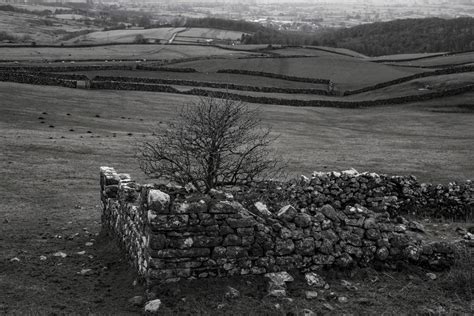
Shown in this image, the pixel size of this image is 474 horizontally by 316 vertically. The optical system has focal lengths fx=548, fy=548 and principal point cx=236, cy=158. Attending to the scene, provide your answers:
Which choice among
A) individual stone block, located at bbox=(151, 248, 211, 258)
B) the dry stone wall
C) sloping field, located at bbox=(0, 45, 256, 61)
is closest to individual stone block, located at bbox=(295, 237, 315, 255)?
the dry stone wall

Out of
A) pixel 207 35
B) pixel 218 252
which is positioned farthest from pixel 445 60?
pixel 218 252

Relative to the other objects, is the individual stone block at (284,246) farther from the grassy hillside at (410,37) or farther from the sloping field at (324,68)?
the grassy hillside at (410,37)

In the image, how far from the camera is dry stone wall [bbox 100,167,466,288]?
10.6m

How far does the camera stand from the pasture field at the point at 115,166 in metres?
10.5

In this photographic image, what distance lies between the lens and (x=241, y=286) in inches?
420

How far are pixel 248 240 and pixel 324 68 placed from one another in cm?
7659

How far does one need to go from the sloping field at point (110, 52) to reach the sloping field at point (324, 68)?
1400cm

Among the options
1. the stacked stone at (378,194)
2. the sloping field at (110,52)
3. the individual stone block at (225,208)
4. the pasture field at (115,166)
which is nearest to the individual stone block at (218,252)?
the pasture field at (115,166)

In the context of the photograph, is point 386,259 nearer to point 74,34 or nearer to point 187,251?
point 187,251

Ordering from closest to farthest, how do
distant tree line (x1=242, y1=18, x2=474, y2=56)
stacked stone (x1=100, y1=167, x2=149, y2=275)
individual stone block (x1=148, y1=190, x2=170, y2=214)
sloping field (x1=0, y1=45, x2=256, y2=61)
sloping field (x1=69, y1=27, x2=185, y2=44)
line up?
individual stone block (x1=148, y1=190, x2=170, y2=214) < stacked stone (x1=100, y1=167, x2=149, y2=275) < sloping field (x1=0, y1=45, x2=256, y2=61) < sloping field (x1=69, y1=27, x2=185, y2=44) < distant tree line (x1=242, y1=18, x2=474, y2=56)

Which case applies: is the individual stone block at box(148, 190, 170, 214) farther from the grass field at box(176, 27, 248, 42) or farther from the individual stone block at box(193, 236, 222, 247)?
the grass field at box(176, 27, 248, 42)

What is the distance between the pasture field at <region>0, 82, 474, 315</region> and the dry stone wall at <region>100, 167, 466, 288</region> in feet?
1.17

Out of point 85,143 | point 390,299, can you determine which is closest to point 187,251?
point 390,299

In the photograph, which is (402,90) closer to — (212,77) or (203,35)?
(212,77)
